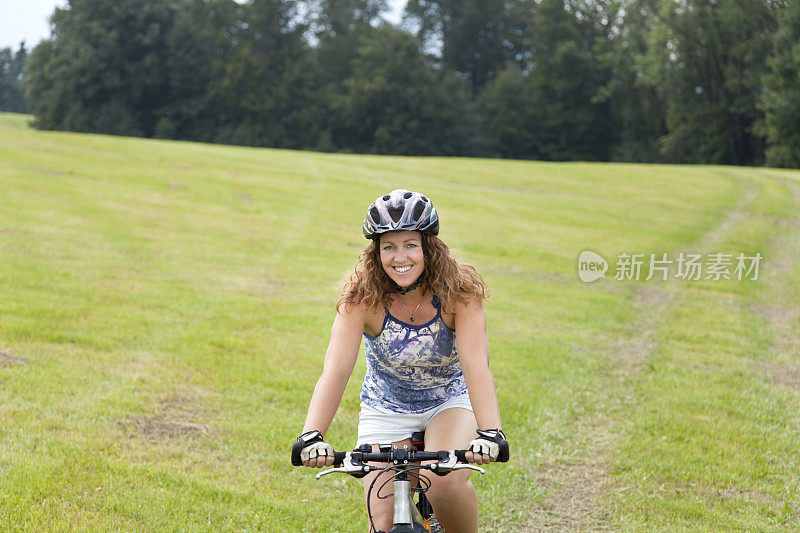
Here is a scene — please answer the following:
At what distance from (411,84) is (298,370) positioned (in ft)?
207

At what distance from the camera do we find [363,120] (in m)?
69.2

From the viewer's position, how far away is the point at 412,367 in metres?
4.12

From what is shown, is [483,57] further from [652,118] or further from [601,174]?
[601,174]

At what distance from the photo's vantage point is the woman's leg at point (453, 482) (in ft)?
12.4

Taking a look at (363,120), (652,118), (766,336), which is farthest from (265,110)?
(766,336)

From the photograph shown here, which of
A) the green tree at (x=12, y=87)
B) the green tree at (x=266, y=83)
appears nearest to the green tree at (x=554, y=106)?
the green tree at (x=266, y=83)

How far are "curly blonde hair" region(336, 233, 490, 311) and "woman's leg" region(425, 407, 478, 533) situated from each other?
62 centimetres

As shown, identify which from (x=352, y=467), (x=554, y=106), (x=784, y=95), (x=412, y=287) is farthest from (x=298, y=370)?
(x=554, y=106)

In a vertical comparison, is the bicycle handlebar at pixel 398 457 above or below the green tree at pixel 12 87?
below

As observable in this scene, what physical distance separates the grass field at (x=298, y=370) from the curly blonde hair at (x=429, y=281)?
Result: 221cm

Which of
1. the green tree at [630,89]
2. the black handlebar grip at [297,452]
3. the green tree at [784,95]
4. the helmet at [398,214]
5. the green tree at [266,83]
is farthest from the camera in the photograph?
the green tree at [266,83]

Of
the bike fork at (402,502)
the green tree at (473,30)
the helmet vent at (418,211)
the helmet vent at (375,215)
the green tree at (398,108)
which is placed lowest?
the bike fork at (402,502)

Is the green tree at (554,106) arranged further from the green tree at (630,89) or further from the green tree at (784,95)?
the green tree at (784,95)

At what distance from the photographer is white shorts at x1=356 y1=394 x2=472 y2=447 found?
4.13 m
